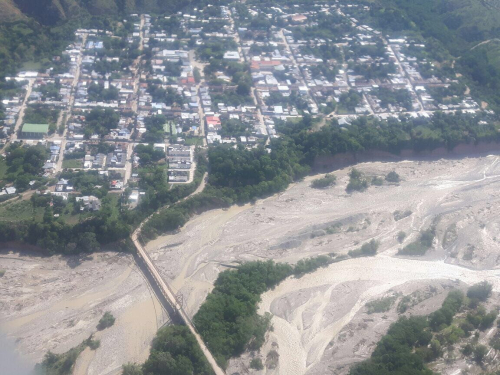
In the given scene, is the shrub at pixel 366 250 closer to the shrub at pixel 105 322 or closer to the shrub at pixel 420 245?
the shrub at pixel 420 245

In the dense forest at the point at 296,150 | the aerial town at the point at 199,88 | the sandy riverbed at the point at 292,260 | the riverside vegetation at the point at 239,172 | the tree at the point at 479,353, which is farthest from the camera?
the aerial town at the point at 199,88

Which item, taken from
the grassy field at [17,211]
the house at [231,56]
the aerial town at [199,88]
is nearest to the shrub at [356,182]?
the aerial town at [199,88]

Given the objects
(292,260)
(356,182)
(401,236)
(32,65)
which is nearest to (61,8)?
(32,65)

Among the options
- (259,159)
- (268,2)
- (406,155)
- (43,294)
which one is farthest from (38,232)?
(268,2)

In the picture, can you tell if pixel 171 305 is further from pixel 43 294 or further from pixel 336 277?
pixel 336 277

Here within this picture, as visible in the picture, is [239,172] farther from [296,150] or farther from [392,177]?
[392,177]
